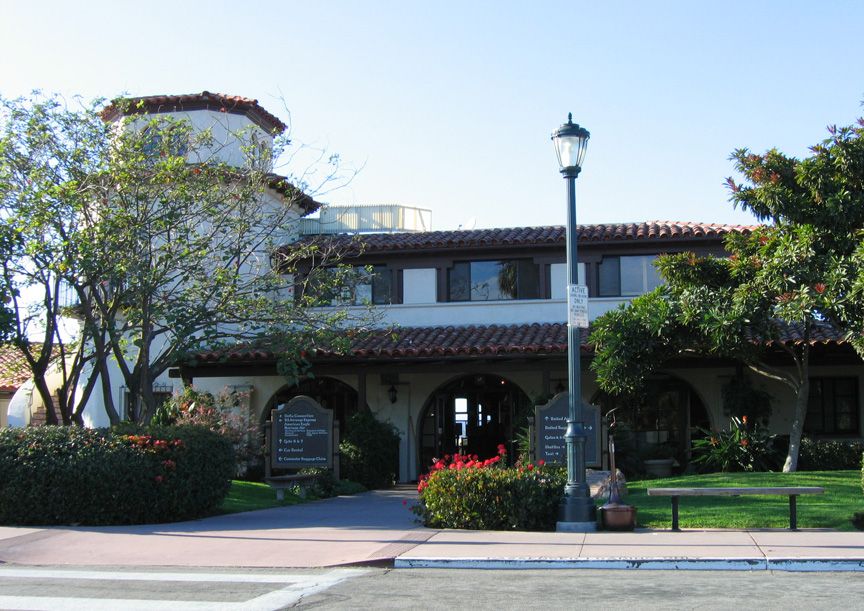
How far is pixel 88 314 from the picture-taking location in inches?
645

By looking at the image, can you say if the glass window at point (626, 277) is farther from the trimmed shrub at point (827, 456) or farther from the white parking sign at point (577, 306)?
the white parking sign at point (577, 306)

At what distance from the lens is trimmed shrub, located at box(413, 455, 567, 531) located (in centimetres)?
1270

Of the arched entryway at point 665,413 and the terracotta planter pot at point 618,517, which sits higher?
the arched entryway at point 665,413

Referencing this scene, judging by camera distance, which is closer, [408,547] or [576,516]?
[408,547]

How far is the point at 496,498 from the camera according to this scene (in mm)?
12820

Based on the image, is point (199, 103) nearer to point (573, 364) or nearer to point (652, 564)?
point (573, 364)

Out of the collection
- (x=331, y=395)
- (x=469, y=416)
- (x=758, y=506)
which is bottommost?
(x=758, y=506)

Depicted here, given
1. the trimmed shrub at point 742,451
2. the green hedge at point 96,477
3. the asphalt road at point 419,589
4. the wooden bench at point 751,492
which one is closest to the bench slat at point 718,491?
the wooden bench at point 751,492

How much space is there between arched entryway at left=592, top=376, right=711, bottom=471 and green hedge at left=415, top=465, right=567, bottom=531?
10.8 meters

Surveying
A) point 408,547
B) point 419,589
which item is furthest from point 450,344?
point 419,589

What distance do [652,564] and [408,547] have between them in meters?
2.77

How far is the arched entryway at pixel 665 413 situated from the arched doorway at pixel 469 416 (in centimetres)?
235

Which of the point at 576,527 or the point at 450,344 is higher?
the point at 450,344

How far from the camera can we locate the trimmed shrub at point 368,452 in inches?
853
